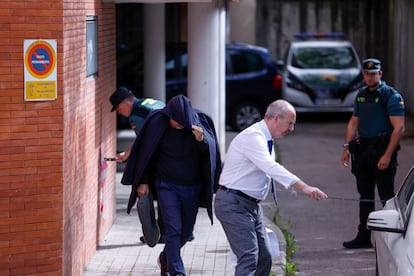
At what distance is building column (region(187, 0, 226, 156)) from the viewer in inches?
554

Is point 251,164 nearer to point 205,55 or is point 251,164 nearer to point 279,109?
point 279,109

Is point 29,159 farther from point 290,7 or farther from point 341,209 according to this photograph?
point 290,7

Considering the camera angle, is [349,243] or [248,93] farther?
[248,93]

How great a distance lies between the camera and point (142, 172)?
8.05 metres

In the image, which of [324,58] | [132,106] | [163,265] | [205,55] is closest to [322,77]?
[324,58]

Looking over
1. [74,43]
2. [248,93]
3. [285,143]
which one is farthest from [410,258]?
[248,93]

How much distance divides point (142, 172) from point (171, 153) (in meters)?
0.29

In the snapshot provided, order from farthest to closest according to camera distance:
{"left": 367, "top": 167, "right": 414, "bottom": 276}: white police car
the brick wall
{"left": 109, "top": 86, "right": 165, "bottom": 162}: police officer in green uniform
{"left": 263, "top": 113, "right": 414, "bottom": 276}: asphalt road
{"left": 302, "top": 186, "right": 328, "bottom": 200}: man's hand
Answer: {"left": 263, "top": 113, "right": 414, "bottom": 276}: asphalt road
{"left": 109, "top": 86, "right": 165, "bottom": 162}: police officer in green uniform
the brick wall
{"left": 302, "top": 186, "right": 328, "bottom": 200}: man's hand
{"left": 367, "top": 167, "right": 414, "bottom": 276}: white police car

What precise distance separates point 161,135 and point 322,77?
44.5 ft

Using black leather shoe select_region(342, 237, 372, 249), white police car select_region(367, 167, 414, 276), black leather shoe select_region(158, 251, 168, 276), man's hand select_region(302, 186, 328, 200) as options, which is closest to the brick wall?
black leather shoe select_region(158, 251, 168, 276)

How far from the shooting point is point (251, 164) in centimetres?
721

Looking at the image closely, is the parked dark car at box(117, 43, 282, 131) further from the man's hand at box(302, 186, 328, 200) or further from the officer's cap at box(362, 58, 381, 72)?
the man's hand at box(302, 186, 328, 200)

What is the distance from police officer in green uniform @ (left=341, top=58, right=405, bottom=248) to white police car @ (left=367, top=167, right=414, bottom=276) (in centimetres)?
242

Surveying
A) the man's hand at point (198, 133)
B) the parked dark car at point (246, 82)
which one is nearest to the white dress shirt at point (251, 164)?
the man's hand at point (198, 133)
